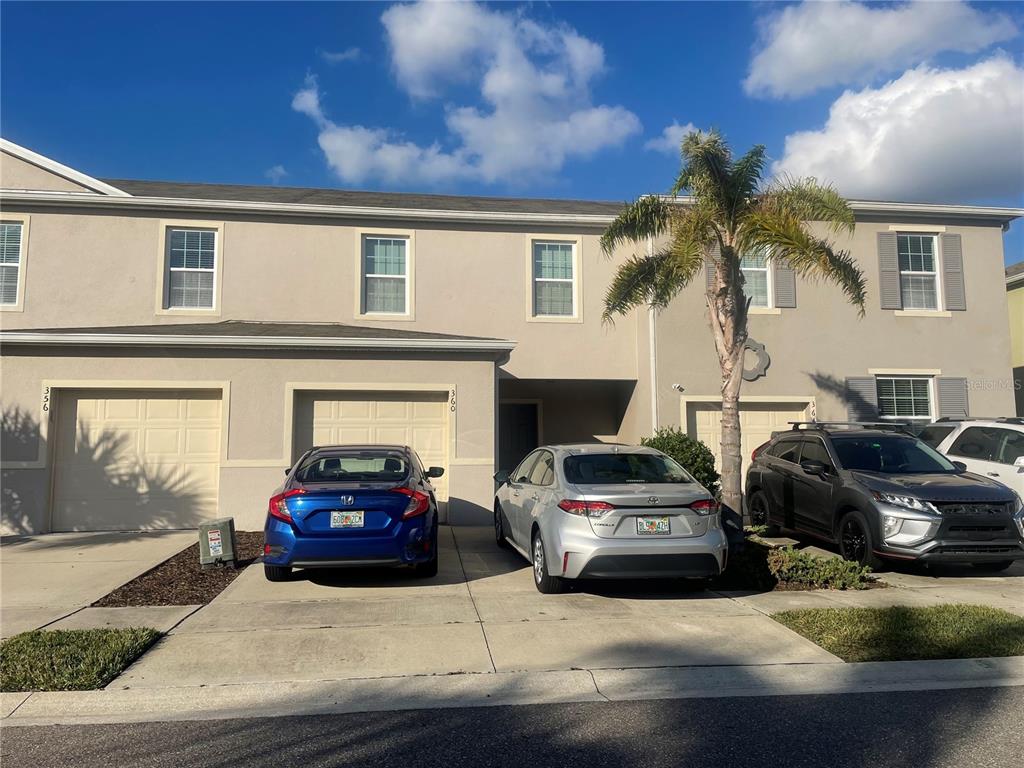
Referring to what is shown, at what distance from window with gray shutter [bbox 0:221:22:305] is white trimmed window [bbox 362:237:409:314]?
615cm

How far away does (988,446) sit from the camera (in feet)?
33.8

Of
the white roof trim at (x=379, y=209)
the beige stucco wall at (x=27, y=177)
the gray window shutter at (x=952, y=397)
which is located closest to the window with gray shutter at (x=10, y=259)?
the white roof trim at (x=379, y=209)

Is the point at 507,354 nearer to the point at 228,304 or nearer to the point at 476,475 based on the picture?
the point at 476,475

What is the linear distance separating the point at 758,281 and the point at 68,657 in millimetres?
13110

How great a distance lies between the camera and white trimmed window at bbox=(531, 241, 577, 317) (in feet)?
48.2

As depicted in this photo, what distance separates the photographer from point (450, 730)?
4.22 meters

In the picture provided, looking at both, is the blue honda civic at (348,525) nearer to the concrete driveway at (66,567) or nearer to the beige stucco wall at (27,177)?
the concrete driveway at (66,567)

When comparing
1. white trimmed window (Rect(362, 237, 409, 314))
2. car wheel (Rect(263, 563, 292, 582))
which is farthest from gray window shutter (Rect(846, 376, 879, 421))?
car wheel (Rect(263, 563, 292, 582))

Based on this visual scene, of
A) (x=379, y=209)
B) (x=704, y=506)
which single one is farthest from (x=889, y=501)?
(x=379, y=209)

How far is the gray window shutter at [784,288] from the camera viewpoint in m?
14.5

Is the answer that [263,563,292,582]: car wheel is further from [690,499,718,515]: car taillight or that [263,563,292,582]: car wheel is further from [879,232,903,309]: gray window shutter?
[879,232,903,309]: gray window shutter

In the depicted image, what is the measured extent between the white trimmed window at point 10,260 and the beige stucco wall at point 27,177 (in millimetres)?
812

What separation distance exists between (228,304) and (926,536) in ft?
38.5

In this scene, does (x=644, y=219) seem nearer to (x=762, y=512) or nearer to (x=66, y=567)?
(x=762, y=512)
